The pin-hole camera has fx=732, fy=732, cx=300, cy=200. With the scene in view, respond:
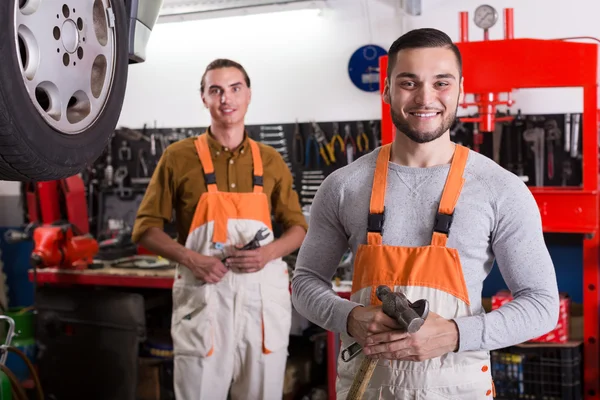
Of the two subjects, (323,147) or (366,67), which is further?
(323,147)

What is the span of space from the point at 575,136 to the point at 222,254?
241 cm

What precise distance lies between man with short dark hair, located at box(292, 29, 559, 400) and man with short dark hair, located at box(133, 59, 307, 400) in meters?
1.29

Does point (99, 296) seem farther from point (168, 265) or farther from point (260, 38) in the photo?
point (260, 38)

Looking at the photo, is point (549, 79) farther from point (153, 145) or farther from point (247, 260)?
point (153, 145)

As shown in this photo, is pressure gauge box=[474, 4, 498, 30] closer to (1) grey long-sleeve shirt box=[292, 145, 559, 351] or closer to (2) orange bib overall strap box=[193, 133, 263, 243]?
(2) orange bib overall strap box=[193, 133, 263, 243]

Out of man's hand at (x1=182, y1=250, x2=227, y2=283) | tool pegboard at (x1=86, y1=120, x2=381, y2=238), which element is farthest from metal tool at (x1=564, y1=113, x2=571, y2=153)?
man's hand at (x1=182, y1=250, x2=227, y2=283)

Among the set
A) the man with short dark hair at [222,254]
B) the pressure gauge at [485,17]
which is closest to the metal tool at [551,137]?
the pressure gauge at [485,17]

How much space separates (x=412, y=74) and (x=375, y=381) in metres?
0.76

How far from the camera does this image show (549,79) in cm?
345

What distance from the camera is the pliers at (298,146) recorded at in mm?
5047

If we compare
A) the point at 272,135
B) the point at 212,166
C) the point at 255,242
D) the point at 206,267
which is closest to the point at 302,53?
the point at 272,135

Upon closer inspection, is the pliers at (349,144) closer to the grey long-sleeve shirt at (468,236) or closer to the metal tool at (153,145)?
the metal tool at (153,145)

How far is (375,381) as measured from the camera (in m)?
1.79

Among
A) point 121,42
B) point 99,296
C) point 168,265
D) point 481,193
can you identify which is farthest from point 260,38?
point 481,193
